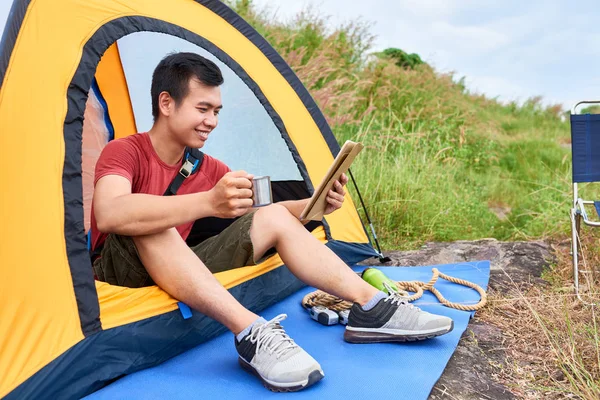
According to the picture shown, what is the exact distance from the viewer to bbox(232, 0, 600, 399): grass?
85.5 inches

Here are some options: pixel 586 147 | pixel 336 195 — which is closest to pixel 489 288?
pixel 586 147

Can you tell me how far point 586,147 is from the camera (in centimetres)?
314

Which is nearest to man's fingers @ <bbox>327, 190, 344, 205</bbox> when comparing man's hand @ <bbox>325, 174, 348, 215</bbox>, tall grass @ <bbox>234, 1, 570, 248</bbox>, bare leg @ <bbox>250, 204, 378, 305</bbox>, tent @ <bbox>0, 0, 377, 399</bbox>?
man's hand @ <bbox>325, 174, 348, 215</bbox>

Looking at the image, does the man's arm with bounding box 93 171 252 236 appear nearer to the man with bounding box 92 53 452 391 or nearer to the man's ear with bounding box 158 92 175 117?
the man with bounding box 92 53 452 391

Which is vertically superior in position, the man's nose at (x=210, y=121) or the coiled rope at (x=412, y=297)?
the man's nose at (x=210, y=121)

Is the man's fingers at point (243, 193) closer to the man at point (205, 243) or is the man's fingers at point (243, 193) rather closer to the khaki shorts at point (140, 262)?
the man at point (205, 243)

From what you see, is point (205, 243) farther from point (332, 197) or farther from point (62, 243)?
point (62, 243)

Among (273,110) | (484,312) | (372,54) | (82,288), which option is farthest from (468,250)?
(372,54)

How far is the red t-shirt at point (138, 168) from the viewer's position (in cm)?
201

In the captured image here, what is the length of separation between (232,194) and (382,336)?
2.75ft

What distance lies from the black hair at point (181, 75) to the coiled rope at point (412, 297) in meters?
1.02

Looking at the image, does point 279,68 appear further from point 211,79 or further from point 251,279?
point 251,279

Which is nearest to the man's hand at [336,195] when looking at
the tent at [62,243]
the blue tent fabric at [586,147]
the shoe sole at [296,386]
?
the tent at [62,243]

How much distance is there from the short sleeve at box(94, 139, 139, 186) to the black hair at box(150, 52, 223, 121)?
8.5 inches
